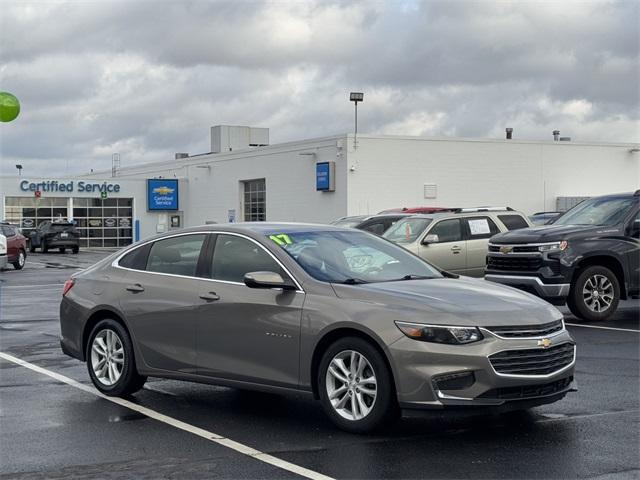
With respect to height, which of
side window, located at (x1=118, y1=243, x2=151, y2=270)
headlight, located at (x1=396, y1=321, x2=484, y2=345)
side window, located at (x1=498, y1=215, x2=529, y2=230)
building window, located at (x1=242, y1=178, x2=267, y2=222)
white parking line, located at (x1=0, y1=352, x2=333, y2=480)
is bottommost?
white parking line, located at (x1=0, y1=352, x2=333, y2=480)

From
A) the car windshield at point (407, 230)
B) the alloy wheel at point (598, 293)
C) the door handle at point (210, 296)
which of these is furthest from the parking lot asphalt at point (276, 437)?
the car windshield at point (407, 230)

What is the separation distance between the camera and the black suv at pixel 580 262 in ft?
46.4

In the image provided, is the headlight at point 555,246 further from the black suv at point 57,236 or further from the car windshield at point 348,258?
the black suv at point 57,236

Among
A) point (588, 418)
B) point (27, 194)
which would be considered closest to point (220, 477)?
point (588, 418)

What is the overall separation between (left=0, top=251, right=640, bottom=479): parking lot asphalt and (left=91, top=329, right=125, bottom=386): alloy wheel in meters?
0.21

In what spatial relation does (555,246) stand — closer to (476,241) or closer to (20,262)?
(476,241)

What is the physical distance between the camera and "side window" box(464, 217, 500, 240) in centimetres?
1853

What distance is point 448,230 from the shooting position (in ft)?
60.4

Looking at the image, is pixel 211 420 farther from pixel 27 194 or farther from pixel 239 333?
pixel 27 194

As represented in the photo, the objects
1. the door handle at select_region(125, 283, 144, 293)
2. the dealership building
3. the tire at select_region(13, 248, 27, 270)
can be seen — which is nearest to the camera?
the door handle at select_region(125, 283, 144, 293)

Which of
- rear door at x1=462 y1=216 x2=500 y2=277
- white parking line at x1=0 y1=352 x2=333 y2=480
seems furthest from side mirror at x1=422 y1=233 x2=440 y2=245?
white parking line at x1=0 y1=352 x2=333 y2=480

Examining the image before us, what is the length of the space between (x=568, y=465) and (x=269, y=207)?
149ft

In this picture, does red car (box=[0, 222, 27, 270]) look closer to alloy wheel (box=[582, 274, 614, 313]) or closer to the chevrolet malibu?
alloy wheel (box=[582, 274, 614, 313])

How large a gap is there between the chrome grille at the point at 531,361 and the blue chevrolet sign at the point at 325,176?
1509 inches
